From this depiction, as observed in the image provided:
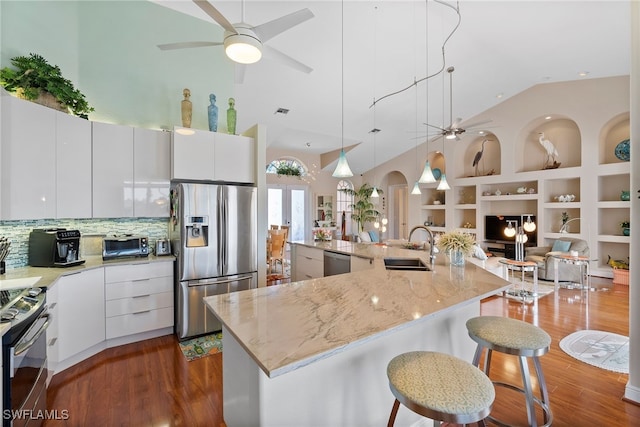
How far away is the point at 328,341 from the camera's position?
1.07 m

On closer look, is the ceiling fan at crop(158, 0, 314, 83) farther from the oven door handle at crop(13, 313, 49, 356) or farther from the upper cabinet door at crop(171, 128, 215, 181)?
the oven door handle at crop(13, 313, 49, 356)

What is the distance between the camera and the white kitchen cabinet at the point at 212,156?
3164 millimetres

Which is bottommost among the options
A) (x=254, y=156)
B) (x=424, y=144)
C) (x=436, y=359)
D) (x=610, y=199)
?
(x=436, y=359)

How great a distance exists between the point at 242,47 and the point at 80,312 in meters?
2.61

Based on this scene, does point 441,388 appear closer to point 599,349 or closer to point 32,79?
point 599,349

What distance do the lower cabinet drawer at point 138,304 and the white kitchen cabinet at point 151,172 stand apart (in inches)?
35.3

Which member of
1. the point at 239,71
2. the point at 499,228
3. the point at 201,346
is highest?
the point at 239,71

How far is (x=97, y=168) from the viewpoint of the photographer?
2920mm

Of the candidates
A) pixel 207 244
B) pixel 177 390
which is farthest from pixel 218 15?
pixel 177 390

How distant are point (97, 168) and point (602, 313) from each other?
641cm

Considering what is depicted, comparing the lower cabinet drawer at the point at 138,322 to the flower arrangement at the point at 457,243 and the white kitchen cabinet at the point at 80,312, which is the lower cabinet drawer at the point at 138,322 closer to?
the white kitchen cabinet at the point at 80,312

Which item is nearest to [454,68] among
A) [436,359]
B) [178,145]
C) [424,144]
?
[424,144]

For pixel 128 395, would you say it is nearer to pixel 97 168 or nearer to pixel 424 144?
pixel 97 168

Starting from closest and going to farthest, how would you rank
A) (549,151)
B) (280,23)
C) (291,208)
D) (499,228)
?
(280,23)
(549,151)
(499,228)
(291,208)
